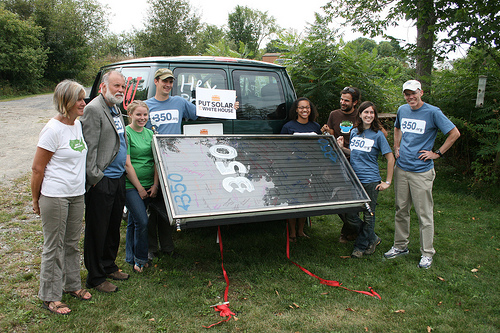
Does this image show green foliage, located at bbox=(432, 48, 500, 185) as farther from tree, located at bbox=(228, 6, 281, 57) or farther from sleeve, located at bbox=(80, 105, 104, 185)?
tree, located at bbox=(228, 6, 281, 57)

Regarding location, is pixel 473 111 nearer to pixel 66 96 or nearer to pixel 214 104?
pixel 214 104

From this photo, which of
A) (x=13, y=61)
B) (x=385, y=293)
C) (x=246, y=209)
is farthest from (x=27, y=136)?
(x=13, y=61)

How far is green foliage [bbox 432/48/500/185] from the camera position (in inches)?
262

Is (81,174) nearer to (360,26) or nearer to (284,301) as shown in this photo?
(284,301)

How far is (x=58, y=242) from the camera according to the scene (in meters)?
3.14

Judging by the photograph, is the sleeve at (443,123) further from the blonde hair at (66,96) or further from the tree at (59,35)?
the tree at (59,35)

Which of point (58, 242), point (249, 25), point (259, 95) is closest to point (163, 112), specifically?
point (259, 95)

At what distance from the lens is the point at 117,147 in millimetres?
3492

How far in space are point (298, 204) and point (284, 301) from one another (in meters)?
0.94

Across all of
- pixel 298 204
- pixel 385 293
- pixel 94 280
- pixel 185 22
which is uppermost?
pixel 185 22

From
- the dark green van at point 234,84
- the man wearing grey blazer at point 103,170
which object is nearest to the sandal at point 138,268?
the man wearing grey blazer at point 103,170

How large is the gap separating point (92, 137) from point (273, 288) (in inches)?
90.3

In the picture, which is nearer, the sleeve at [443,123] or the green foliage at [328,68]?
the sleeve at [443,123]

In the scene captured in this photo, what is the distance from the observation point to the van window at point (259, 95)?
4.78 metres
